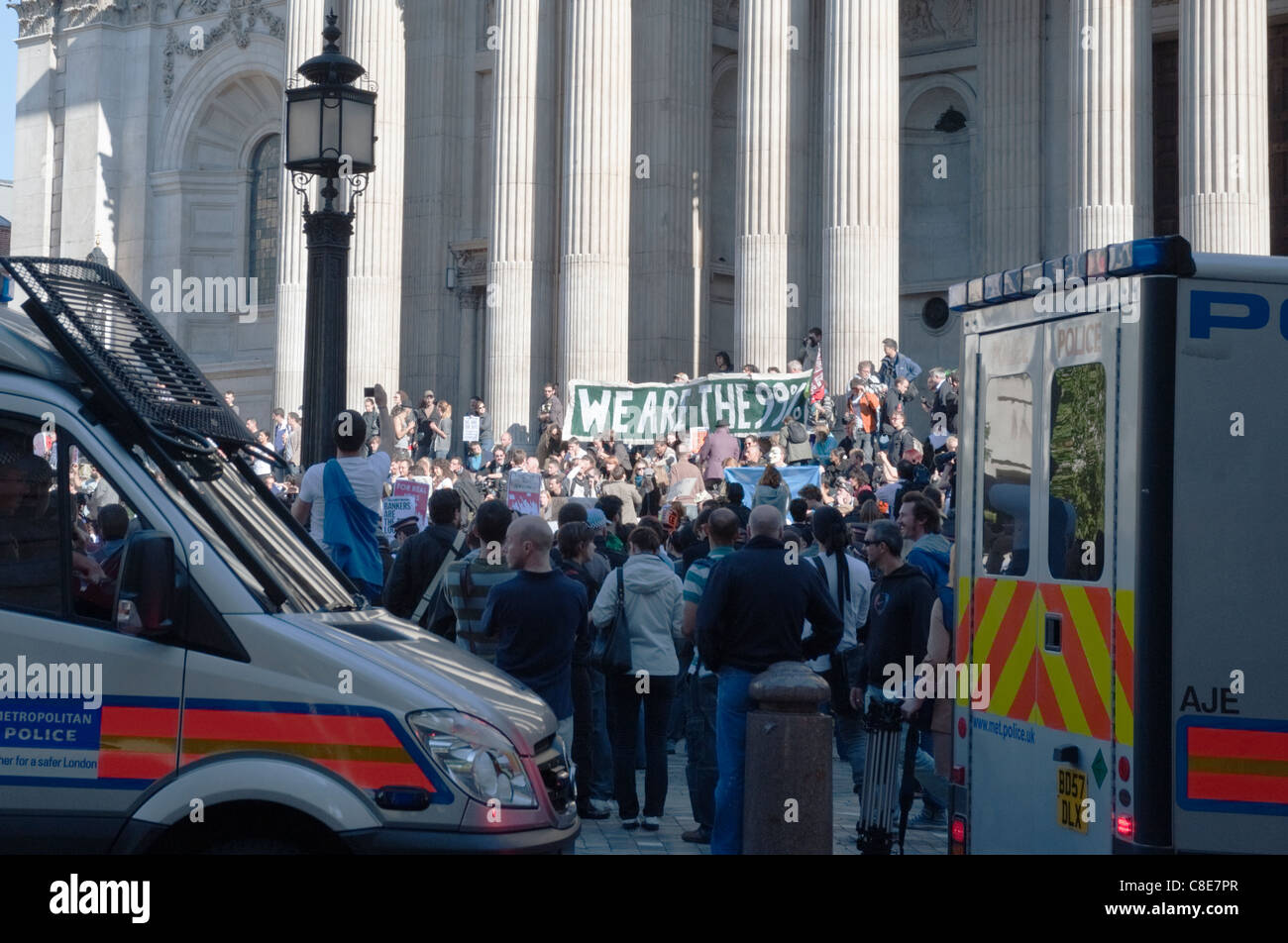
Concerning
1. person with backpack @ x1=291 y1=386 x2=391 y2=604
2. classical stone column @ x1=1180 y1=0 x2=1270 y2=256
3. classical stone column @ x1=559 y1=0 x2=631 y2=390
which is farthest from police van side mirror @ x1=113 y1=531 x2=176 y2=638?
classical stone column @ x1=559 y1=0 x2=631 y2=390

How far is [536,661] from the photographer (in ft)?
30.1

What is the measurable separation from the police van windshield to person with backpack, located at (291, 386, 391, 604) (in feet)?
12.5

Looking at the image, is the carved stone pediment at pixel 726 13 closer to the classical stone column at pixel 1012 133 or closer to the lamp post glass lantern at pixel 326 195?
the classical stone column at pixel 1012 133

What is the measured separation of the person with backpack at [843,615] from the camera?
11336mm

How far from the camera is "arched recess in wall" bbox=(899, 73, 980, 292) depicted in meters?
30.5

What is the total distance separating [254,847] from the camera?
5.69 m

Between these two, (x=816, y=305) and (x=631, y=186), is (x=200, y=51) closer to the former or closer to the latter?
(x=631, y=186)

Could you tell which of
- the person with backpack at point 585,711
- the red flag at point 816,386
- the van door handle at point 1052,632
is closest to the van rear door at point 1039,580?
the van door handle at point 1052,632

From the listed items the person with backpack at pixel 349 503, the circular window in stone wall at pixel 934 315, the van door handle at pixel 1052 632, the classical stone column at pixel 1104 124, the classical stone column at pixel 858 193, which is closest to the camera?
the van door handle at pixel 1052 632

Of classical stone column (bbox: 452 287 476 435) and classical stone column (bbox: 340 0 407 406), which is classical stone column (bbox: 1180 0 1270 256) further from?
classical stone column (bbox: 452 287 476 435)

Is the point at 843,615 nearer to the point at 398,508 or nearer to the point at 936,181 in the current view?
the point at 398,508

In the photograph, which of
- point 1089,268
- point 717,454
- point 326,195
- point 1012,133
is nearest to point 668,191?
point 1012,133

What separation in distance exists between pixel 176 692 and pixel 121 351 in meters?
1.62

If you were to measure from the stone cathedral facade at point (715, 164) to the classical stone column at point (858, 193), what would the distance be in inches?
1.6
